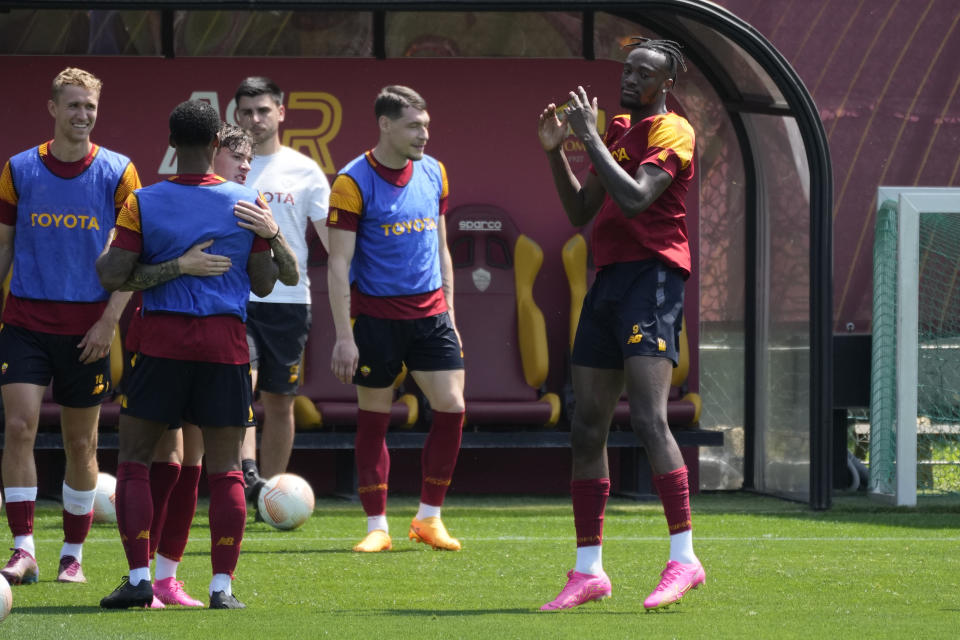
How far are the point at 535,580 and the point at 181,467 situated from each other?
1376 millimetres

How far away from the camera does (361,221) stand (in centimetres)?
705

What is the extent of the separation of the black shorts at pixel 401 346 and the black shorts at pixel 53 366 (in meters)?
1.50

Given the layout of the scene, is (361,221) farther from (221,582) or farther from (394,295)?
(221,582)

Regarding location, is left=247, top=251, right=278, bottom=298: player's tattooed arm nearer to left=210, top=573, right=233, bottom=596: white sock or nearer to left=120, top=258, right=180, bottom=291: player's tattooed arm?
left=120, top=258, right=180, bottom=291: player's tattooed arm

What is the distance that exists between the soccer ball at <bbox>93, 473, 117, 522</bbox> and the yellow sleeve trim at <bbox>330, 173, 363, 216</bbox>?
6.03 ft

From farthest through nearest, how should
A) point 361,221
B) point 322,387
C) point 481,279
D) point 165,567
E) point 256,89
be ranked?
point 481,279, point 322,387, point 256,89, point 361,221, point 165,567

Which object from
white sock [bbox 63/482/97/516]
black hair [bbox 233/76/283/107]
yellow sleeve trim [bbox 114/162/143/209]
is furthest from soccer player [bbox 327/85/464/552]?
white sock [bbox 63/482/97/516]

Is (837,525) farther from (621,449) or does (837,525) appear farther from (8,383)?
(8,383)

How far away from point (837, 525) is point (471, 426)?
251cm

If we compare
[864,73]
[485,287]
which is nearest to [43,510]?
[485,287]

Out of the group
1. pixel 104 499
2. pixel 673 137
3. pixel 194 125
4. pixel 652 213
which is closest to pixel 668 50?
pixel 673 137

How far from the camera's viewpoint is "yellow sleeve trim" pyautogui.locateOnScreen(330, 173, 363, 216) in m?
6.99

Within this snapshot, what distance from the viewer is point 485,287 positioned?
9781 millimetres

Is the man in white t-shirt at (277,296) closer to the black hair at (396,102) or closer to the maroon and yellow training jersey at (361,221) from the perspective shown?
the maroon and yellow training jersey at (361,221)
